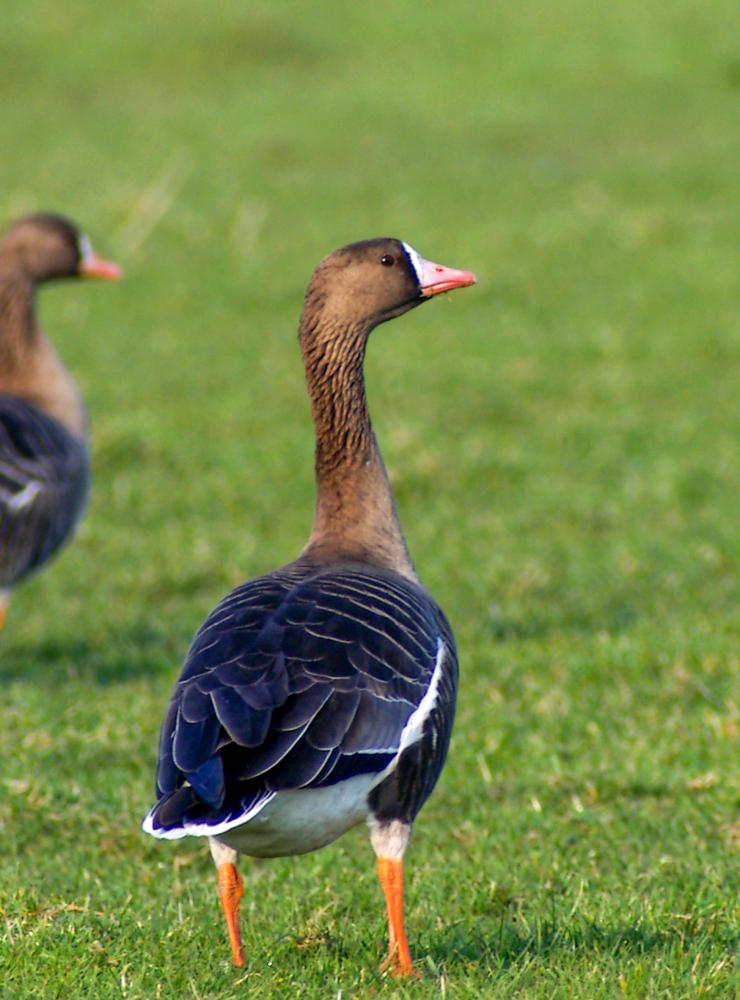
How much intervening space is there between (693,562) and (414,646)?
6278 millimetres

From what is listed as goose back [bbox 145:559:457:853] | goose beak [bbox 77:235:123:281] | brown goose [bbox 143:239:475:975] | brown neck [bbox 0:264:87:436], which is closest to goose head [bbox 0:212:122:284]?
goose beak [bbox 77:235:123:281]

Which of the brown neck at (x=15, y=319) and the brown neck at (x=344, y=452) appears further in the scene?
the brown neck at (x=15, y=319)

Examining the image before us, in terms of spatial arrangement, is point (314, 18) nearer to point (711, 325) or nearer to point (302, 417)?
point (711, 325)

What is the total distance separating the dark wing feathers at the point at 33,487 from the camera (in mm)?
8719

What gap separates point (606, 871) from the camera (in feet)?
20.0

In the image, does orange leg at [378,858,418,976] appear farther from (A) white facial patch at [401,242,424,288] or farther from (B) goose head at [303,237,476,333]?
(A) white facial patch at [401,242,424,288]

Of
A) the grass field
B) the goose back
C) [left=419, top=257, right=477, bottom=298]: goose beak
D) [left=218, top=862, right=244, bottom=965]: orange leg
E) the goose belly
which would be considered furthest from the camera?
[left=419, top=257, right=477, bottom=298]: goose beak

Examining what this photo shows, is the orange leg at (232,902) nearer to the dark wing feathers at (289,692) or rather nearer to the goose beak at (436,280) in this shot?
the dark wing feathers at (289,692)

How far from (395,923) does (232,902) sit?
495 mm

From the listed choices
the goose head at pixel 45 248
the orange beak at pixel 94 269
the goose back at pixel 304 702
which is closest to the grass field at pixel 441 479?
the goose back at pixel 304 702

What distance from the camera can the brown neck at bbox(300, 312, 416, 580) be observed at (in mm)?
5703

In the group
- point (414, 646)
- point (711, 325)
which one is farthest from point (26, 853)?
point (711, 325)

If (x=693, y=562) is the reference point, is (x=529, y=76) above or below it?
above

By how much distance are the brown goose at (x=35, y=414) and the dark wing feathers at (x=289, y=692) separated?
12.9 feet
